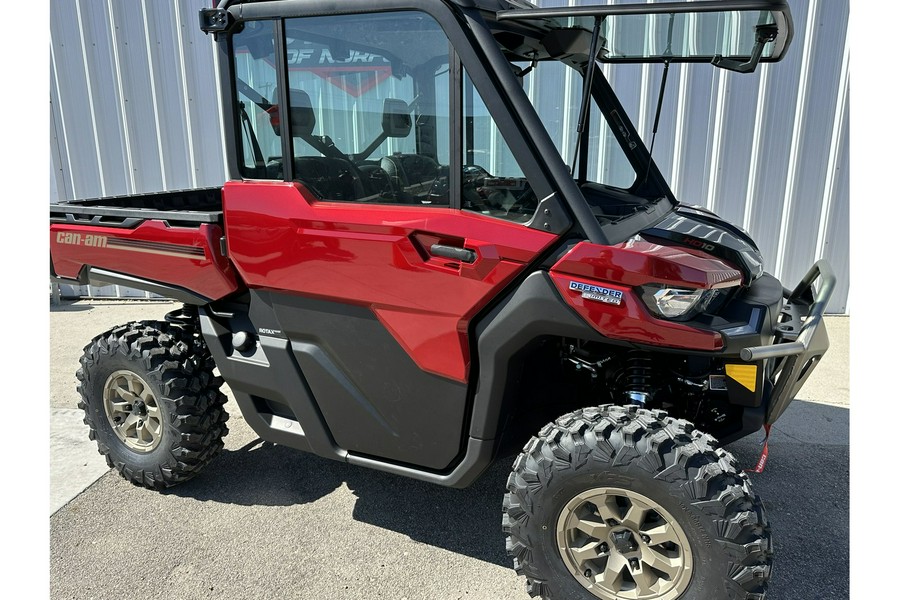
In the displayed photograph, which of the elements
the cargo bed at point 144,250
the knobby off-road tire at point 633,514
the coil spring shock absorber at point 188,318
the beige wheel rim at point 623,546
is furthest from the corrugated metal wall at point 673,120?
the beige wheel rim at point 623,546

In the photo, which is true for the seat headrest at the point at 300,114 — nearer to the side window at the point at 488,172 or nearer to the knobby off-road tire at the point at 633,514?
the side window at the point at 488,172

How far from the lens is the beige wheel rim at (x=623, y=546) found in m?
2.16

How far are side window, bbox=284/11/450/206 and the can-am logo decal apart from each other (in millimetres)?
594

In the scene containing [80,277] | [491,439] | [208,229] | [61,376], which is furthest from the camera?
[61,376]

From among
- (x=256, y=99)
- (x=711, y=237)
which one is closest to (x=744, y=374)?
(x=711, y=237)

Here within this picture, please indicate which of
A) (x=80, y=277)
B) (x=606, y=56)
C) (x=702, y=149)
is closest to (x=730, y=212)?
(x=702, y=149)

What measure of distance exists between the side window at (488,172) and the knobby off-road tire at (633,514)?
0.83 metres

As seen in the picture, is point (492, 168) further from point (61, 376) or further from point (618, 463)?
point (61, 376)

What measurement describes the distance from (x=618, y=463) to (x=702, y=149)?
483 centimetres

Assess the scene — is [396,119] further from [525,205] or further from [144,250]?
[144,250]

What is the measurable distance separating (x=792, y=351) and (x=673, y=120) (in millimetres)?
4422

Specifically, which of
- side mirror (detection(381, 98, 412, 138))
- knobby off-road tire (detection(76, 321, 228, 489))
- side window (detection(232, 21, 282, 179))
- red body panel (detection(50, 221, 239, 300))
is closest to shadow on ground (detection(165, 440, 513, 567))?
knobby off-road tire (detection(76, 321, 228, 489))

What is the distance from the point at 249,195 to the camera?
8.74 ft

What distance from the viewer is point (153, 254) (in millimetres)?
3082
